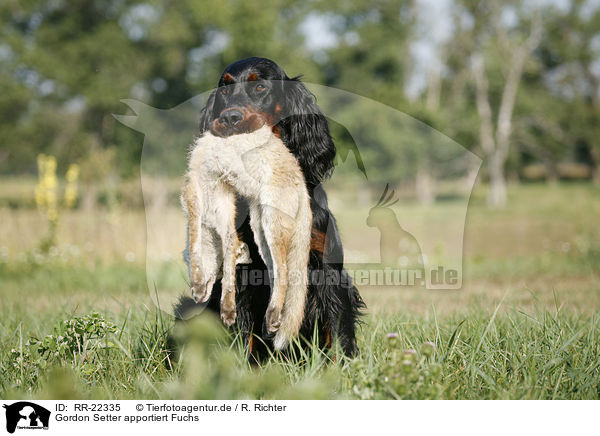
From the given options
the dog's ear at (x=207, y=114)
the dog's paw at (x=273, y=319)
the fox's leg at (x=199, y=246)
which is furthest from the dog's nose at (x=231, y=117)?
the dog's paw at (x=273, y=319)

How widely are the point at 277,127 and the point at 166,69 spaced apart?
20.8m

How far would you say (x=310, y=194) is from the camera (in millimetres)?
2080

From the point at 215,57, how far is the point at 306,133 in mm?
18598

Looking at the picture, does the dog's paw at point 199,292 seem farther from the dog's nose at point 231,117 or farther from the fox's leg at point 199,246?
the dog's nose at point 231,117

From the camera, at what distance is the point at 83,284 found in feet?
19.8

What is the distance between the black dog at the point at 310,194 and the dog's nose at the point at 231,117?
88 mm

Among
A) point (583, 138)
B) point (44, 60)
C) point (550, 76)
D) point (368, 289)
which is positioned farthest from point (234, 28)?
point (550, 76)

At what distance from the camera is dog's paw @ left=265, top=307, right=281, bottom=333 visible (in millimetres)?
1794

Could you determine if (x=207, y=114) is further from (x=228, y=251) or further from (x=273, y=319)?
(x=273, y=319)

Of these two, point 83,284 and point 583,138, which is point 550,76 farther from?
point 83,284
